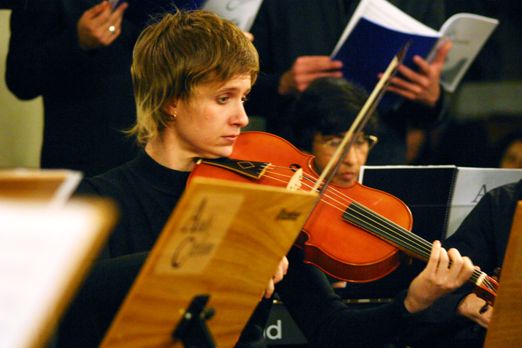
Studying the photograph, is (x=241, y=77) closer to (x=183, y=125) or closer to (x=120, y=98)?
(x=183, y=125)

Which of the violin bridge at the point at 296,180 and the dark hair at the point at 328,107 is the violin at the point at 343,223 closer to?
the violin bridge at the point at 296,180

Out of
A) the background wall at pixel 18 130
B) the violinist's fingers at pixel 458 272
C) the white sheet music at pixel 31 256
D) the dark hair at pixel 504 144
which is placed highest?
the white sheet music at pixel 31 256

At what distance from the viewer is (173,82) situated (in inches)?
63.9

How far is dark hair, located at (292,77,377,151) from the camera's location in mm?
2207

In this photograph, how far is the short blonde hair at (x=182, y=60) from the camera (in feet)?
5.24

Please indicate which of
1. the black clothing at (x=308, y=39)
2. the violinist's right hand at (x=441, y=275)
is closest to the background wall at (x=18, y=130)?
the black clothing at (x=308, y=39)

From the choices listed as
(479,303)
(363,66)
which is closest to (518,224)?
(479,303)

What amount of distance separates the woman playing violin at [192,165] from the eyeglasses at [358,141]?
48cm

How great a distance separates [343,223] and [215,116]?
339 mm

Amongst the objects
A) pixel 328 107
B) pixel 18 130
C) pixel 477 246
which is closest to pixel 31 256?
pixel 477 246

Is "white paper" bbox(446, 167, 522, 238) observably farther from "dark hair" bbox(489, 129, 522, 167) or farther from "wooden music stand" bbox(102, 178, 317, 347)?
"dark hair" bbox(489, 129, 522, 167)

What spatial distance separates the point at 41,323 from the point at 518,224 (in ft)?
2.43

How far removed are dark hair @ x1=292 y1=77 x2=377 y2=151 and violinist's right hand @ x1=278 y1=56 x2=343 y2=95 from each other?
16 millimetres

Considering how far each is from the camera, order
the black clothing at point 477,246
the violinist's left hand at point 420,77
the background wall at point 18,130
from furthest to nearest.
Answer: the background wall at point 18,130 < the violinist's left hand at point 420,77 < the black clothing at point 477,246
